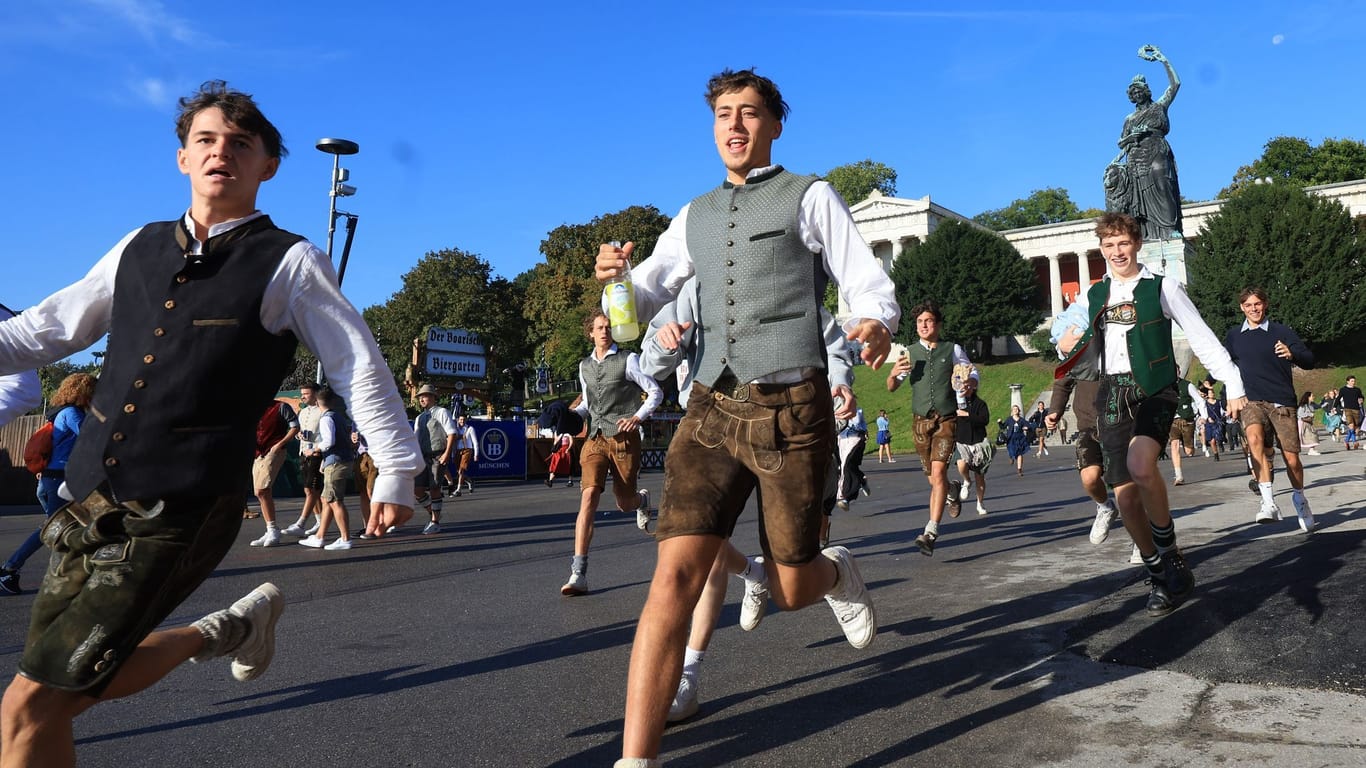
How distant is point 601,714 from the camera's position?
419 cm

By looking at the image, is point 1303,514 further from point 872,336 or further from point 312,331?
point 312,331

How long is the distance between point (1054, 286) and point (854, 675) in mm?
87949

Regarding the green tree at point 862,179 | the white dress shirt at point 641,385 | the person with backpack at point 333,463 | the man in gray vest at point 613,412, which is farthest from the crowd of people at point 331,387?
the green tree at point 862,179

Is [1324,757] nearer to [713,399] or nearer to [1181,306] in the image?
[713,399]

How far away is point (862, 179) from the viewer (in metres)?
101

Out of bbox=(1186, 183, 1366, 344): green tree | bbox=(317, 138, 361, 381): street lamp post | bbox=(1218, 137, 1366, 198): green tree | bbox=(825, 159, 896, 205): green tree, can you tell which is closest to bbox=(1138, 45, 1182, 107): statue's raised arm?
bbox=(317, 138, 361, 381): street lamp post

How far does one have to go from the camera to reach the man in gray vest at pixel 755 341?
3.42 meters

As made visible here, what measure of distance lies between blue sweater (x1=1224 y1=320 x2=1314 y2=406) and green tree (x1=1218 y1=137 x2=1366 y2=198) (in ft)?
253

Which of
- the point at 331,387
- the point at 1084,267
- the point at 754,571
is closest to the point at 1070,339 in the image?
the point at 754,571

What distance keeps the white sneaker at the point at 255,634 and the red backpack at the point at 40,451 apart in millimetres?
6778

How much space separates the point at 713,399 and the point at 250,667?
1683mm

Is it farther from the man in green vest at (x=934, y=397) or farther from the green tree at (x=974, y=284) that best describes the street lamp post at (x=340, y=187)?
the green tree at (x=974, y=284)

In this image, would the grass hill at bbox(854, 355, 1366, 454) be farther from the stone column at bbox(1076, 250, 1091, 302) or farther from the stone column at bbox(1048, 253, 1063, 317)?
the stone column at bbox(1048, 253, 1063, 317)

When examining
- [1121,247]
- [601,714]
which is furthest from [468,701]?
[1121,247]
